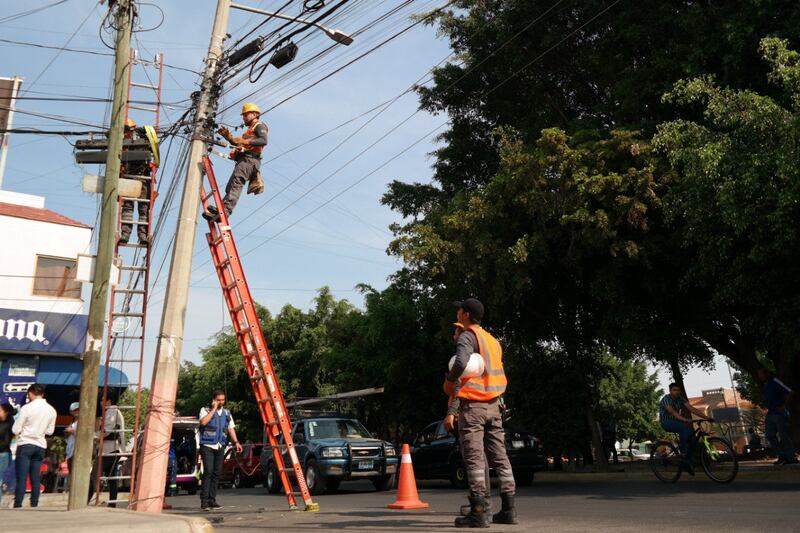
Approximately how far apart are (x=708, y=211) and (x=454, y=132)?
433 inches

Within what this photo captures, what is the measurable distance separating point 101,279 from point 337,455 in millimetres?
9770

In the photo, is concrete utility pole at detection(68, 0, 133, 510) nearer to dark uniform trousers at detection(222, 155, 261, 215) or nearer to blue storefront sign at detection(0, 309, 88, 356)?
dark uniform trousers at detection(222, 155, 261, 215)

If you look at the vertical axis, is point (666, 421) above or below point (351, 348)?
below

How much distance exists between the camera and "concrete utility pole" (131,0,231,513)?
9.75 m

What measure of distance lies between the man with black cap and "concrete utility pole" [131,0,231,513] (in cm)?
477

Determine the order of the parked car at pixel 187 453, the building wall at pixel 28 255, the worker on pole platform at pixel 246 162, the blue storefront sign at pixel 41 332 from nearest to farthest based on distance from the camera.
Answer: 1. the worker on pole platform at pixel 246 162
2. the blue storefront sign at pixel 41 332
3. the building wall at pixel 28 255
4. the parked car at pixel 187 453

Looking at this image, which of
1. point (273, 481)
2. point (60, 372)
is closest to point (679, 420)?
point (273, 481)

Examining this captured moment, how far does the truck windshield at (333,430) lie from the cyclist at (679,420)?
8.20 m

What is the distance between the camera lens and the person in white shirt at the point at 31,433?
1148 centimetres

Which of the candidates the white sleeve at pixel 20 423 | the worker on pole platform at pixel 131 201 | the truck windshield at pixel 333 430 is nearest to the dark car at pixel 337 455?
the truck windshield at pixel 333 430

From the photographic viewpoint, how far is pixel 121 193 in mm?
9984

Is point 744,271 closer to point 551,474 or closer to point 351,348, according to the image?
point 551,474

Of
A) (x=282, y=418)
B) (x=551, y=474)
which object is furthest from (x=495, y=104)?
(x=282, y=418)

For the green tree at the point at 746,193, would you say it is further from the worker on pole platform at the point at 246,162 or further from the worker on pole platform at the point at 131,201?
the worker on pole platform at the point at 131,201
